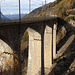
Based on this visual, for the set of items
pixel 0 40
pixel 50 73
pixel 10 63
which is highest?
pixel 0 40

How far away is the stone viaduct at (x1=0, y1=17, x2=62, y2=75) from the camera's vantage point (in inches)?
571

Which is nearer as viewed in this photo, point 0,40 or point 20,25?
point 0,40

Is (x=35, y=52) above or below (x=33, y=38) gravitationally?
below

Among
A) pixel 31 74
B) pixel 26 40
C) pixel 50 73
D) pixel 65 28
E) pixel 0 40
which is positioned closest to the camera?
pixel 0 40

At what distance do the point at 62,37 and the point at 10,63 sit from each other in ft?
122

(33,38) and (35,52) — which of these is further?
(35,52)

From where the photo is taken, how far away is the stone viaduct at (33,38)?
14.5m

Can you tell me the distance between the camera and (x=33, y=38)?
25.4 metres

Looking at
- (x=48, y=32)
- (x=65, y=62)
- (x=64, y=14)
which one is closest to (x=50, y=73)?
(x=65, y=62)

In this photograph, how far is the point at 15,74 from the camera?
15797 millimetres

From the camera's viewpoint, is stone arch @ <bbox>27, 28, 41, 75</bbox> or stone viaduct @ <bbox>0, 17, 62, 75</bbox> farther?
stone arch @ <bbox>27, 28, 41, 75</bbox>

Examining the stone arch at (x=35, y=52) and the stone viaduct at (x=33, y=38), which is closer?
the stone viaduct at (x=33, y=38)

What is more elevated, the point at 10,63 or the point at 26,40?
the point at 10,63

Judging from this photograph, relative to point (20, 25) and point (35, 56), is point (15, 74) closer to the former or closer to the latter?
point (20, 25)
